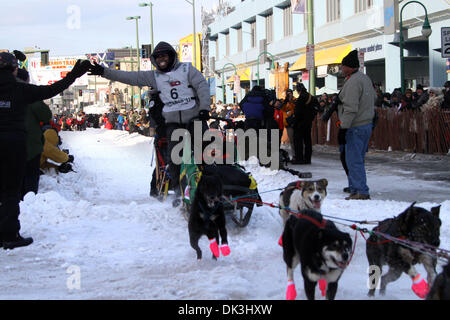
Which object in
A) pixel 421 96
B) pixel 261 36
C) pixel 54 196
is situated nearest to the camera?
pixel 54 196

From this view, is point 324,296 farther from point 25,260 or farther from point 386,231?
point 25,260

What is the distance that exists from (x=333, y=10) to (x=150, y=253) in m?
33.1

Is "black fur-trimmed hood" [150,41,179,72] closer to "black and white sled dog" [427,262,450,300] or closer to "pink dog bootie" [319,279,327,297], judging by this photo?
"pink dog bootie" [319,279,327,297]

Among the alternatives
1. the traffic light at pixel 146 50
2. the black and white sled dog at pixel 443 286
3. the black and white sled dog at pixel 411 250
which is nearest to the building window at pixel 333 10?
the traffic light at pixel 146 50

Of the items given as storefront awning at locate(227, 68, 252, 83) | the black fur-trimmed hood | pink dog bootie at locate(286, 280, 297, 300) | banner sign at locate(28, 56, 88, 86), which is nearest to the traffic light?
banner sign at locate(28, 56, 88, 86)

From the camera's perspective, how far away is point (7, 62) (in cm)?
597

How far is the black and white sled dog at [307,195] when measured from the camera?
556 cm

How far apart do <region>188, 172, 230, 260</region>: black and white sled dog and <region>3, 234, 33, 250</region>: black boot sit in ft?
6.25

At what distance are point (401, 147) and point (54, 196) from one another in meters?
11.5

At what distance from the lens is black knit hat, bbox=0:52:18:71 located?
594 centimetres

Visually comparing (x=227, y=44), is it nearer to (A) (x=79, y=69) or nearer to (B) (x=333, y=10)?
(B) (x=333, y=10)

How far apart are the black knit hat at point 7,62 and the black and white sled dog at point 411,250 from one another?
13.3 feet

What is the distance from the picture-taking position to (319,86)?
40.6m

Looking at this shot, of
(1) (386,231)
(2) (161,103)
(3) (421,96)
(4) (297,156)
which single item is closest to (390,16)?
(3) (421,96)
